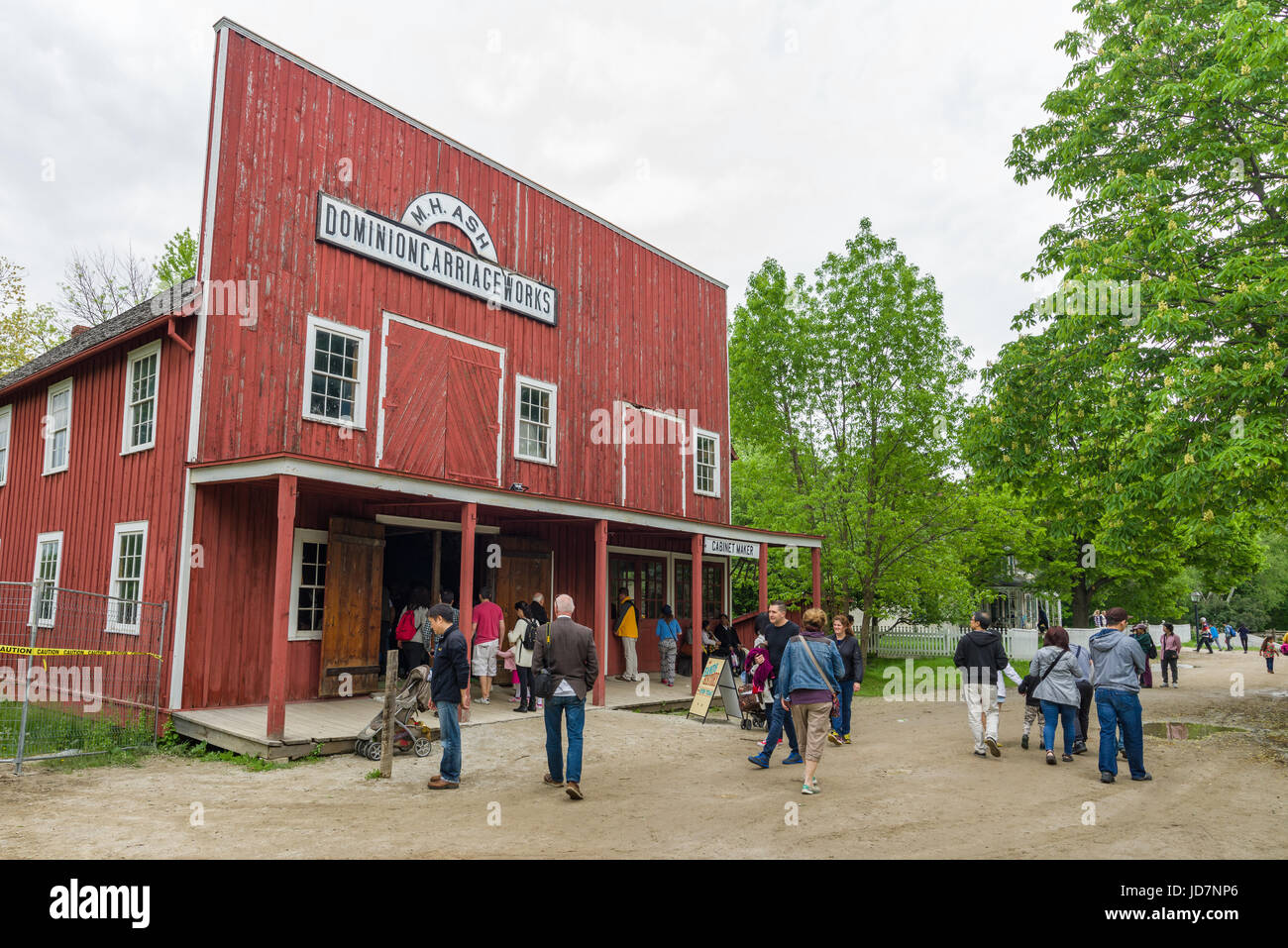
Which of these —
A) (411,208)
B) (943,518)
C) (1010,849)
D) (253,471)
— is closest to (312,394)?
(253,471)

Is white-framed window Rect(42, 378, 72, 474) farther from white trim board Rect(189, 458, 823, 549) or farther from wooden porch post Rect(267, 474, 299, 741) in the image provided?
wooden porch post Rect(267, 474, 299, 741)

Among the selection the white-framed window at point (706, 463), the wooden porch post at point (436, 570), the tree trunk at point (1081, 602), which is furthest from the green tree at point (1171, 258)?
the tree trunk at point (1081, 602)

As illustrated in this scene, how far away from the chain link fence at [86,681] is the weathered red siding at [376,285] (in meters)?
2.75

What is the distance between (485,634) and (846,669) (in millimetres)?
5128

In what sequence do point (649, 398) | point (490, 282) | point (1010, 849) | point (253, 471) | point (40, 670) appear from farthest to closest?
point (649, 398)
point (490, 282)
point (40, 670)
point (253, 471)
point (1010, 849)

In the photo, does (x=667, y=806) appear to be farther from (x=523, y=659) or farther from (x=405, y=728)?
(x=523, y=659)

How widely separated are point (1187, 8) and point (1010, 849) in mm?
14258

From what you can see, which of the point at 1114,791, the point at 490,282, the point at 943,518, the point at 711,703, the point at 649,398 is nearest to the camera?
the point at 1114,791

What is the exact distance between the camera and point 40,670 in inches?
495

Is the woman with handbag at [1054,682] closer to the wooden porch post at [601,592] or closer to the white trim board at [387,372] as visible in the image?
the wooden porch post at [601,592]

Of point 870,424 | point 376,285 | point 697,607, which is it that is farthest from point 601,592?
point 870,424

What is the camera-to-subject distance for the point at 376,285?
1374cm

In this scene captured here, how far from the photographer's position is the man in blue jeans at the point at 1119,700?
9.23 meters

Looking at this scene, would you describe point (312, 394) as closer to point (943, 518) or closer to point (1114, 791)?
point (1114, 791)
